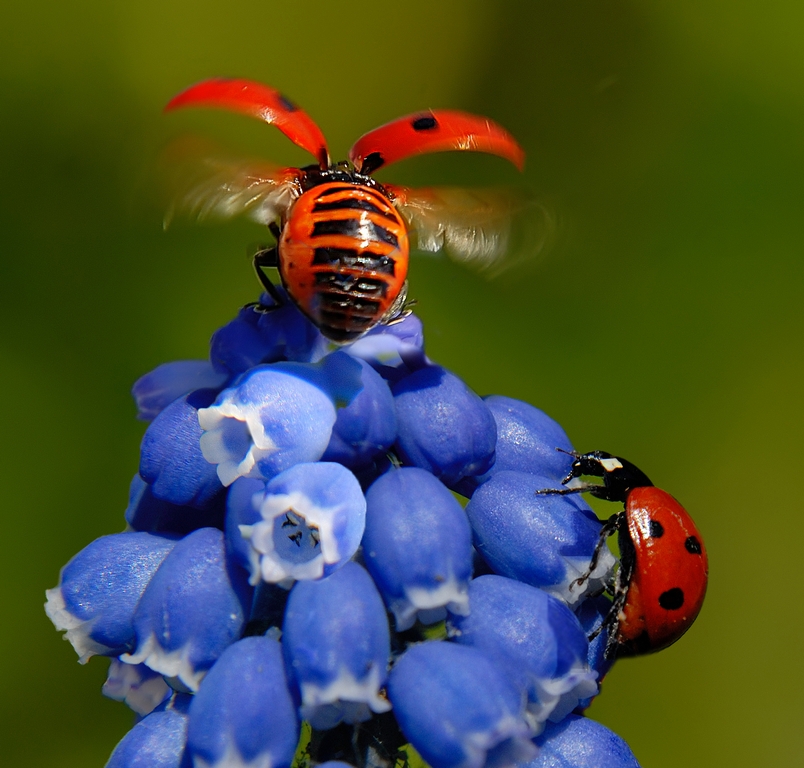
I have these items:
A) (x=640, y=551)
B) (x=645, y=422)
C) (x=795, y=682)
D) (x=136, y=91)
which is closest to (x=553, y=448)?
(x=640, y=551)

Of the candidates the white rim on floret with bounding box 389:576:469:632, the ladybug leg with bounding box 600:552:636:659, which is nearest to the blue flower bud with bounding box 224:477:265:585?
the white rim on floret with bounding box 389:576:469:632

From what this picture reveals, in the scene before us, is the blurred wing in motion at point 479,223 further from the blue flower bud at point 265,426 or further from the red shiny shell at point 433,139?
the blue flower bud at point 265,426

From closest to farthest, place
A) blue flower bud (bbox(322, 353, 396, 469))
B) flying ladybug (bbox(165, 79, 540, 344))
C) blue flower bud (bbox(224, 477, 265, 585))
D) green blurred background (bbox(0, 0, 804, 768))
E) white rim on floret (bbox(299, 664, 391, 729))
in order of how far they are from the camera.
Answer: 1. white rim on floret (bbox(299, 664, 391, 729))
2. blue flower bud (bbox(224, 477, 265, 585))
3. blue flower bud (bbox(322, 353, 396, 469))
4. flying ladybug (bbox(165, 79, 540, 344))
5. green blurred background (bbox(0, 0, 804, 768))

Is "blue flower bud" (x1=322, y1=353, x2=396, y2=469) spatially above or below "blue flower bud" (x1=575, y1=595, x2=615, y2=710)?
above

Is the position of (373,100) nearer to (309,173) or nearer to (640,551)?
(309,173)

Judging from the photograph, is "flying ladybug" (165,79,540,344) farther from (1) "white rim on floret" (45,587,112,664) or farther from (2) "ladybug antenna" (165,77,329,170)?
(1) "white rim on floret" (45,587,112,664)

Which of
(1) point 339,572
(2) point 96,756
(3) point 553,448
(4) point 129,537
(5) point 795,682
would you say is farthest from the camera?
(5) point 795,682
